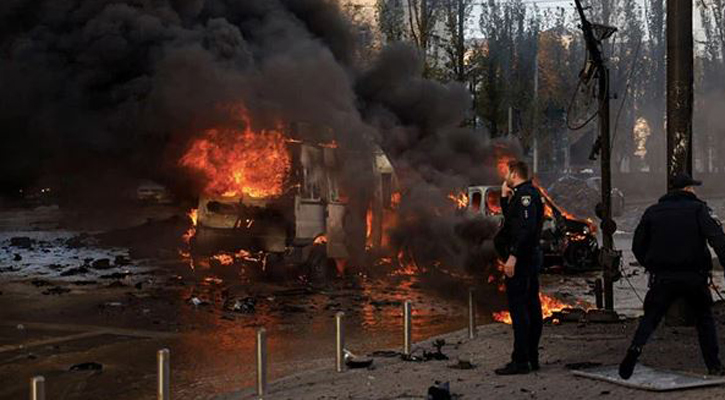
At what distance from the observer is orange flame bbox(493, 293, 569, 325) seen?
13.1 metres

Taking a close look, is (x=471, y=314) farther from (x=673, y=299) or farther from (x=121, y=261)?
(x=121, y=261)

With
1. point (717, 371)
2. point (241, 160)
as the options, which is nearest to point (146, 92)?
point (241, 160)

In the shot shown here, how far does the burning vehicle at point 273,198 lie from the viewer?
1669cm

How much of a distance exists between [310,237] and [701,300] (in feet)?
35.2

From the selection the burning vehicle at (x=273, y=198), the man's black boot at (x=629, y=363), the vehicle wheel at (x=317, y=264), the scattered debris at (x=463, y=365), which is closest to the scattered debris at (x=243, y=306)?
the burning vehicle at (x=273, y=198)

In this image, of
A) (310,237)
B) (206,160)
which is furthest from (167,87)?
(310,237)

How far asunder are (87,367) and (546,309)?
293 inches

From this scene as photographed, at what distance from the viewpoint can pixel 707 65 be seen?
64250mm

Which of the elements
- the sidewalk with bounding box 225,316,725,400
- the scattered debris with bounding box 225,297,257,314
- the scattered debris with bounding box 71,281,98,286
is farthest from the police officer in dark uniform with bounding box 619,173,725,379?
the scattered debris with bounding box 71,281,98,286

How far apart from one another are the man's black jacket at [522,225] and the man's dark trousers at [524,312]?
6.4 inches

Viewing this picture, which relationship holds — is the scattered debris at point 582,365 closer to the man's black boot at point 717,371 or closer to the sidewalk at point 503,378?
the sidewalk at point 503,378

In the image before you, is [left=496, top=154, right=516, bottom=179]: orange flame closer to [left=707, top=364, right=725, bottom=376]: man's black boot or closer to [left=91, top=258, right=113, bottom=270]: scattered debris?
[left=91, top=258, right=113, bottom=270]: scattered debris

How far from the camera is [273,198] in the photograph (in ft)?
55.6

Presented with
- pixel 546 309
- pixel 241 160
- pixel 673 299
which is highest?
pixel 241 160
